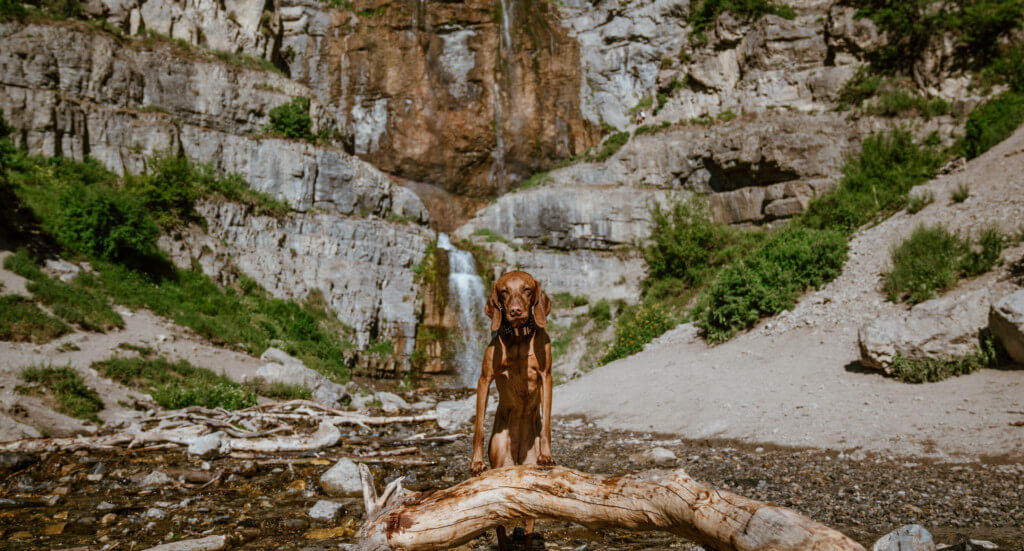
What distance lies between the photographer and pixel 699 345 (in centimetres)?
1405

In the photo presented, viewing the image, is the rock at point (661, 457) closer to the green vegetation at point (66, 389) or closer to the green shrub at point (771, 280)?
the green shrub at point (771, 280)

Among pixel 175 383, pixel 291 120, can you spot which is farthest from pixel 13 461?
pixel 291 120

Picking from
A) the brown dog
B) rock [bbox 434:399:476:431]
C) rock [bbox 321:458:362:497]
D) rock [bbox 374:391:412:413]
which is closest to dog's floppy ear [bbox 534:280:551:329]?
the brown dog

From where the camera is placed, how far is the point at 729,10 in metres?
29.2

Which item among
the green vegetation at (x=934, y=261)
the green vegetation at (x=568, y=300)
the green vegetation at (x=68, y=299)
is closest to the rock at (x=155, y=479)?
the green vegetation at (x=68, y=299)

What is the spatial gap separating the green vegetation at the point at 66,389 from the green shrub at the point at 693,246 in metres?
19.1

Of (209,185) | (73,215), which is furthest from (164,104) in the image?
(73,215)

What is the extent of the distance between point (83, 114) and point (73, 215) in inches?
254

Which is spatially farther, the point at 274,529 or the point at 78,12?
the point at 78,12

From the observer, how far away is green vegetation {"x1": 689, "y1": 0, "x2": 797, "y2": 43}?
93.4 feet

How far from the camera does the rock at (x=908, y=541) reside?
3021mm

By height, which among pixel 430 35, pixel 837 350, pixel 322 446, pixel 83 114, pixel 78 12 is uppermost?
pixel 430 35

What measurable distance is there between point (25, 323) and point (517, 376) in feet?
44.9

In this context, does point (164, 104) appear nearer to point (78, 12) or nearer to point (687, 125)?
point (78, 12)
